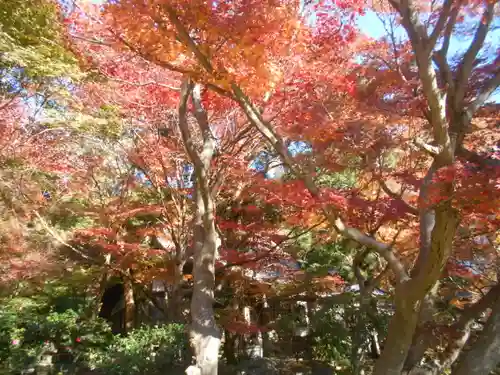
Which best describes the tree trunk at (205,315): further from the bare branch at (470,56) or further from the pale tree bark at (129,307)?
the pale tree bark at (129,307)

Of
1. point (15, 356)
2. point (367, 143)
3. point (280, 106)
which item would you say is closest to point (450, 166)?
point (367, 143)

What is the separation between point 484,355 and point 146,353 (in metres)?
4.85

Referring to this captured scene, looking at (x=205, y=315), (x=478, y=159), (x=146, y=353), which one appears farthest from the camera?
(x=146, y=353)

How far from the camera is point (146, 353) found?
258 inches

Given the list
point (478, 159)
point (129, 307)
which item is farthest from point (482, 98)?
point (129, 307)

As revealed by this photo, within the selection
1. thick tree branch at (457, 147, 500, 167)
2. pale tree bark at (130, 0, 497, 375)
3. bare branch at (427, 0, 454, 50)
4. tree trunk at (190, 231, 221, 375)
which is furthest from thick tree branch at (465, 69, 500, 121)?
tree trunk at (190, 231, 221, 375)

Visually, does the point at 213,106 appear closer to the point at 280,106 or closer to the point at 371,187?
the point at 280,106

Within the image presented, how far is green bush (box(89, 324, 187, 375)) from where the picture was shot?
248 inches

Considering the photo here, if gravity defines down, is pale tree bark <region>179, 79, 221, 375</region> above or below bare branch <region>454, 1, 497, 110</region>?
below

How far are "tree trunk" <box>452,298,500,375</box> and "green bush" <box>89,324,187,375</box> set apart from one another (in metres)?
4.27

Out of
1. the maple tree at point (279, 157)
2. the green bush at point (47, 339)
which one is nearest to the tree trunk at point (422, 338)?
the maple tree at point (279, 157)

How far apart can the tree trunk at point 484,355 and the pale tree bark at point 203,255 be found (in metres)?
2.97

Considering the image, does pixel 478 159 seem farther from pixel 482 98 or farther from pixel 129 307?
pixel 129 307

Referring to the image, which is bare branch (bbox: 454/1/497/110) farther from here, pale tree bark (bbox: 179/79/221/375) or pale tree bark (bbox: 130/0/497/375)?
pale tree bark (bbox: 179/79/221/375)
